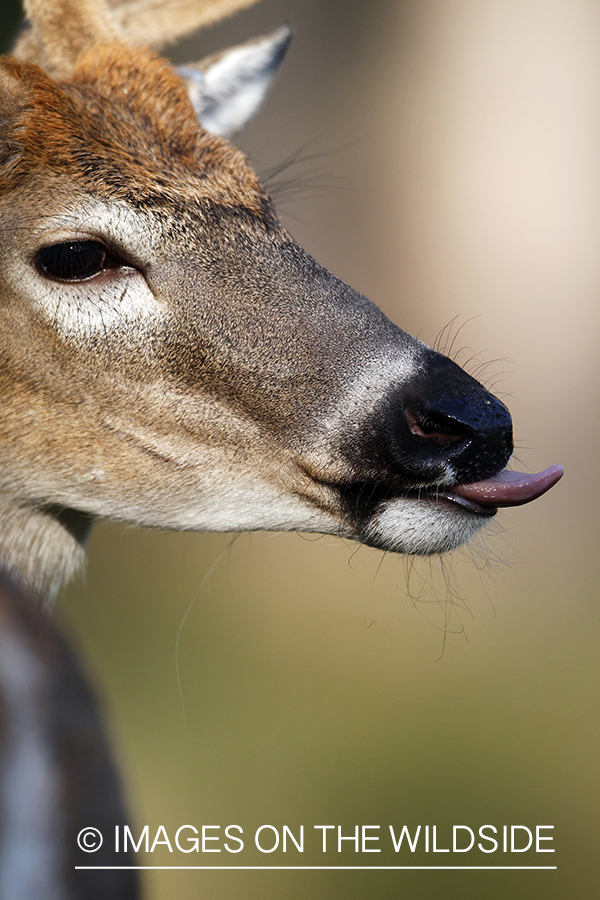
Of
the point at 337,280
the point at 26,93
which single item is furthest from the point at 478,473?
the point at 26,93

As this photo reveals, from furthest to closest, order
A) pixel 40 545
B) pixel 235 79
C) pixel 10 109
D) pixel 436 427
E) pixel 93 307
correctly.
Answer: pixel 235 79 → pixel 40 545 → pixel 10 109 → pixel 93 307 → pixel 436 427

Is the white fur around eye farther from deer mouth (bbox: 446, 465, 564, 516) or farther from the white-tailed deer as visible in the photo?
deer mouth (bbox: 446, 465, 564, 516)

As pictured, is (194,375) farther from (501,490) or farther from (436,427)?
(501,490)

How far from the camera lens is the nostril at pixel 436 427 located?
7.46ft

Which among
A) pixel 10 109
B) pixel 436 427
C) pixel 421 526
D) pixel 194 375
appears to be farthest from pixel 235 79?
pixel 421 526

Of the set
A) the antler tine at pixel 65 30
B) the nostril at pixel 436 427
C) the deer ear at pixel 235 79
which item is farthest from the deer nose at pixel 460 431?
the antler tine at pixel 65 30

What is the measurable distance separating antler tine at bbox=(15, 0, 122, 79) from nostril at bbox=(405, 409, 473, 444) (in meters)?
2.25

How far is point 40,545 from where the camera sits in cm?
279

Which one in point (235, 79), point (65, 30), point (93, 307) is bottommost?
point (93, 307)

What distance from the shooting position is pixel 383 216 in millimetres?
8867

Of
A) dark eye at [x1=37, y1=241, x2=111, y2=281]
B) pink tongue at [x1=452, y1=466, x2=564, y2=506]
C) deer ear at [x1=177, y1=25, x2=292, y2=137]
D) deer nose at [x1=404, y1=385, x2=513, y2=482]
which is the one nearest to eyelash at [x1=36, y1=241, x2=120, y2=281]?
dark eye at [x1=37, y1=241, x2=111, y2=281]

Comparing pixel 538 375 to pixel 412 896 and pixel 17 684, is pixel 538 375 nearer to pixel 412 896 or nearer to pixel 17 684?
pixel 412 896

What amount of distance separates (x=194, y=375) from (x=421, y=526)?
83 centimetres

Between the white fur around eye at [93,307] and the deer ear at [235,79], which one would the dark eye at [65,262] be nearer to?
the white fur around eye at [93,307]
